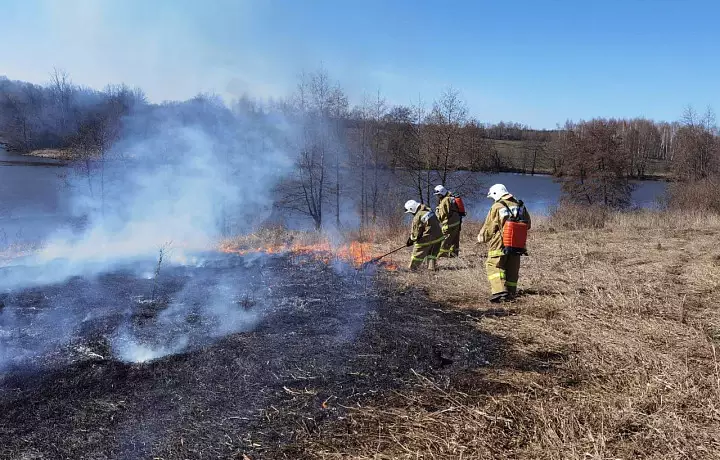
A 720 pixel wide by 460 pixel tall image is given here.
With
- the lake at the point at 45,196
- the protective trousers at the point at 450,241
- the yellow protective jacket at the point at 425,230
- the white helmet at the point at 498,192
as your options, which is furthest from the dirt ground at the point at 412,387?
the lake at the point at 45,196

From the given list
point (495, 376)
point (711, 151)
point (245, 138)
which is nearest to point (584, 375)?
point (495, 376)

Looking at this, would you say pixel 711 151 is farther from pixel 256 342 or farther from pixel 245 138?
pixel 256 342

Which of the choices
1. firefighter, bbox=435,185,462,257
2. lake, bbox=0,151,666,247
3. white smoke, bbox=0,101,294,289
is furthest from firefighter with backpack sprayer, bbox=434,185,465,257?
lake, bbox=0,151,666,247

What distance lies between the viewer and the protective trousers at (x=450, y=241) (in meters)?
10.9

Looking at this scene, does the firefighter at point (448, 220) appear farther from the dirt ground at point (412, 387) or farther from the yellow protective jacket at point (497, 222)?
the dirt ground at point (412, 387)

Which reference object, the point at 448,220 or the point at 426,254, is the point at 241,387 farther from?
the point at 448,220

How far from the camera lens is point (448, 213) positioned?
10.9 metres

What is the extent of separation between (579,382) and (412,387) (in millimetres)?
1592

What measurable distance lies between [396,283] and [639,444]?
18.7 ft

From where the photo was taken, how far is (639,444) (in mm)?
3172

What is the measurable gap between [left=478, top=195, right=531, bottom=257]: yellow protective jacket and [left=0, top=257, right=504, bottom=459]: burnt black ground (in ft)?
4.85

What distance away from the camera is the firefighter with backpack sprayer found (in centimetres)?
1092

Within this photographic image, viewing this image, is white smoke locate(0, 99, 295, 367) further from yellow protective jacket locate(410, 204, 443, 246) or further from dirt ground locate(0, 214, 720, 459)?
yellow protective jacket locate(410, 204, 443, 246)

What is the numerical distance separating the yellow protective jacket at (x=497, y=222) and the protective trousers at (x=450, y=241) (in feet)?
10.4
